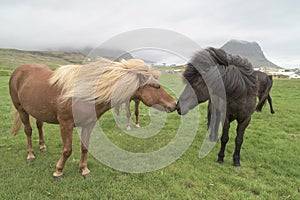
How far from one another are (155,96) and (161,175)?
158cm

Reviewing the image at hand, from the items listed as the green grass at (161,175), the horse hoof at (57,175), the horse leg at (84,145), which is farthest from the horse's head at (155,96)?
the horse hoof at (57,175)

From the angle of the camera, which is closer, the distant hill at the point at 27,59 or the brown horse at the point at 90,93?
the brown horse at the point at 90,93

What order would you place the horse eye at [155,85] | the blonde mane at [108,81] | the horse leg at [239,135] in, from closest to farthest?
1. the blonde mane at [108,81]
2. the horse eye at [155,85]
3. the horse leg at [239,135]

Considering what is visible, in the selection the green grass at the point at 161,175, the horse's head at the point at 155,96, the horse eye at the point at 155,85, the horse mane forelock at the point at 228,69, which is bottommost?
the green grass at the point at 161,175

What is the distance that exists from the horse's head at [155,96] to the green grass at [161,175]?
4.58 feet

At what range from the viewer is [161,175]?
417 cm

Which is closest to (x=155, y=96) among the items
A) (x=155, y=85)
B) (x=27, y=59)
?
(x=155, y=85)

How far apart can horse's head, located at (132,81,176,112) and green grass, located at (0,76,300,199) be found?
4.58 ft

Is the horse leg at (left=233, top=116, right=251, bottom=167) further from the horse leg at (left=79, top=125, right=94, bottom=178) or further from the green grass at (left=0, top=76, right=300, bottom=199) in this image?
the horse leg at (left=79, top=125, right=94, bottom=178)

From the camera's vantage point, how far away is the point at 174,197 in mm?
3576

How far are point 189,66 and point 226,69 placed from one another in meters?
0.77

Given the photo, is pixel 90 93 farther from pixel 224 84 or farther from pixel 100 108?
Result: pixel 224 84

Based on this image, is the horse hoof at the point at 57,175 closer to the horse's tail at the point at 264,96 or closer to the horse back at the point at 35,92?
the horse back at the point at 35,92

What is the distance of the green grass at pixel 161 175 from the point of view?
11.9 feet
